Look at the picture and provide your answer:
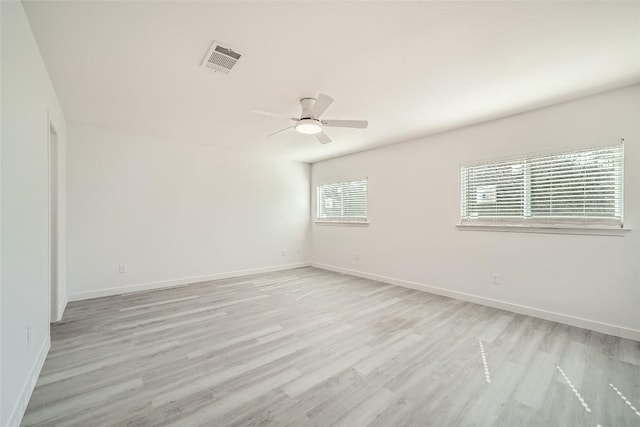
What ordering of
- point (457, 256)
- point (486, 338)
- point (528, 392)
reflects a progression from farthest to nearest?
point (457, 256) < point (486, 338) < point (528, 392)

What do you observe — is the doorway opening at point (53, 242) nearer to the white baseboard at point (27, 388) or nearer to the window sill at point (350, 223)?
the white baseboard at point (27, 388)

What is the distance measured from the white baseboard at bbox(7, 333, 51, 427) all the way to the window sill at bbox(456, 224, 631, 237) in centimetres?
454

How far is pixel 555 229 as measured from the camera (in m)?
3.11

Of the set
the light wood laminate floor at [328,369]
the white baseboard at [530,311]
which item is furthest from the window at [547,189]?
the light wood laminate floor at [328,369]

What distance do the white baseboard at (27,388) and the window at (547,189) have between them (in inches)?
181

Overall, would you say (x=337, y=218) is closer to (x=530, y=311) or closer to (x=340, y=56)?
(x=530, y=311)

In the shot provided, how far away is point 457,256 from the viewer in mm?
3971

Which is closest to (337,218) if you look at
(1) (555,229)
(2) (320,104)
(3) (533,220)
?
(3) (533,220)

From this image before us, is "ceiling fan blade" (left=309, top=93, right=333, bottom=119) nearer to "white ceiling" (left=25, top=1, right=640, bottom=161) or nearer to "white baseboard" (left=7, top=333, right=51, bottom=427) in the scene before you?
"white ceiling" (left=25, top=1, right=640, bottom=161)

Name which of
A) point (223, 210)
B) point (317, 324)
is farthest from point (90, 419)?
point (223, 210)

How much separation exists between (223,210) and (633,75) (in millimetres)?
5577

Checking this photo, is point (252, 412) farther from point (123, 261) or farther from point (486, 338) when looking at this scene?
point (123, 261)

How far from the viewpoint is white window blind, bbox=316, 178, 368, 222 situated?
17.9 ft

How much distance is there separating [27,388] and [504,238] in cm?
469
